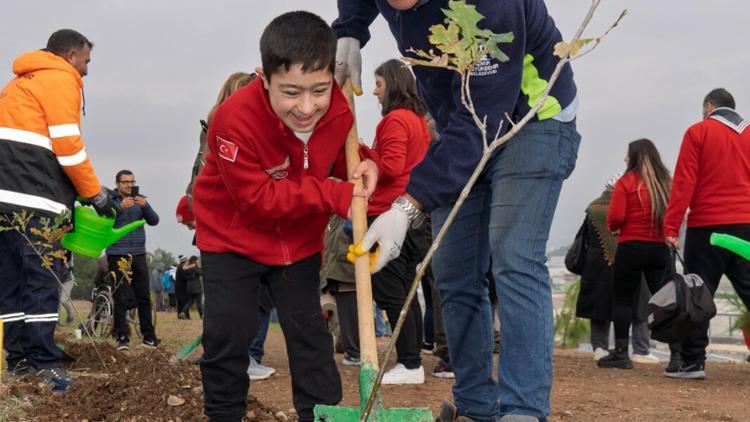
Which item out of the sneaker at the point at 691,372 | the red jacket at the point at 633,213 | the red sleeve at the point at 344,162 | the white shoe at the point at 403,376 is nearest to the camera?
the red sleeve at the point at 344,162

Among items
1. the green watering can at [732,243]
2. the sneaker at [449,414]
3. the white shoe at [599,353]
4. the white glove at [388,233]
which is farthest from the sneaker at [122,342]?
the white glove at [388,233]

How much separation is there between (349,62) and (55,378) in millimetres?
2820

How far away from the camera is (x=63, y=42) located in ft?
20.0

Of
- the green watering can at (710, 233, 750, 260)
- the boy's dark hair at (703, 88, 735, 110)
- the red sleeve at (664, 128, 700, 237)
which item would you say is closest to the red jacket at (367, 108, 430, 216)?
the green watering can at (710, 233, 750, 260)

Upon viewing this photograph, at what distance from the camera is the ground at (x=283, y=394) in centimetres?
402

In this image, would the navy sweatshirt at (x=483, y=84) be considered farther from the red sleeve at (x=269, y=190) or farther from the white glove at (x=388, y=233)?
the red sleeve at (x=269, y=190)

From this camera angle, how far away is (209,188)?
326 centimetres

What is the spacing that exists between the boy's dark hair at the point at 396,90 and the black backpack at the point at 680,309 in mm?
2137

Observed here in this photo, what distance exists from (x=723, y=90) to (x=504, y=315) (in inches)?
188

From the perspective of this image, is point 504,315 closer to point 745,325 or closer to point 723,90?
point 723,90

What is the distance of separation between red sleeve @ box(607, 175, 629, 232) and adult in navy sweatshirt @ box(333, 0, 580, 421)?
14.1 feet

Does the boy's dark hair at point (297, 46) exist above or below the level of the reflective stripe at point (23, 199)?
above

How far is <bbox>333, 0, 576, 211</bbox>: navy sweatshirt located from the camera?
2840mm

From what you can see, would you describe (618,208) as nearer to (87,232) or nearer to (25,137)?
(87,232)
